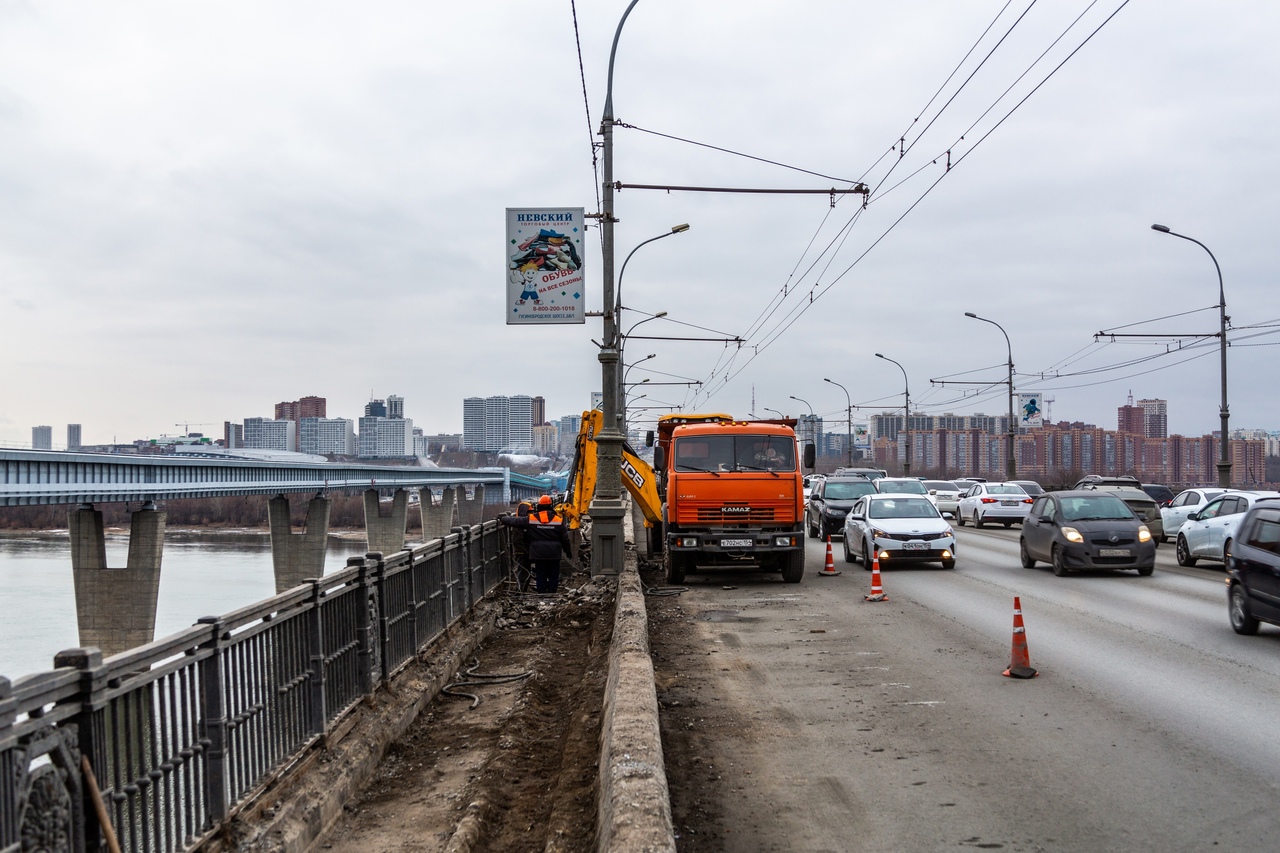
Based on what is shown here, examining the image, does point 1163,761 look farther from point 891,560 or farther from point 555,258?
point 891,560

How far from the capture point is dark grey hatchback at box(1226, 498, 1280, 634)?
35.9 ft

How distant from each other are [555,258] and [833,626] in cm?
732

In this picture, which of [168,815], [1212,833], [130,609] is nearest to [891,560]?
[1212,833]

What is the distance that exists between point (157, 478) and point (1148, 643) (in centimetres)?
5384

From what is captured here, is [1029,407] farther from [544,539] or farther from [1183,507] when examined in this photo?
[544,539]

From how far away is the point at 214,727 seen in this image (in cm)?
536

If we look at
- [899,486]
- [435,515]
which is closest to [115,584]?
[899,486]

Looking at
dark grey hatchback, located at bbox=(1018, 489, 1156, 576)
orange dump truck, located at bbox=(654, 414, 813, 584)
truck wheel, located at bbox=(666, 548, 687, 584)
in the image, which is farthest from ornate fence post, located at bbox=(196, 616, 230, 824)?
dark grey hatchback, located at bbox=(1018, 489, 1156, 576)

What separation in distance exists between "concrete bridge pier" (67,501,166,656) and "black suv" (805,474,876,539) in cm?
2800

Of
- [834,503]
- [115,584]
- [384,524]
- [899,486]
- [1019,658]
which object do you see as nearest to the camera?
[1019,658]

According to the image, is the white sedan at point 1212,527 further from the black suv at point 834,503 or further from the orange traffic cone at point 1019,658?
the orange traffic cone at point 1019,658

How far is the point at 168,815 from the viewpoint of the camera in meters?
4.77

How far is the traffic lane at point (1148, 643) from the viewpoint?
762cm

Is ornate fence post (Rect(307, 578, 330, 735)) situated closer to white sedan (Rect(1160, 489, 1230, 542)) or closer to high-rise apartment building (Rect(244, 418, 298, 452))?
white sedan (Rect(1160, 489, 1230, 542))
